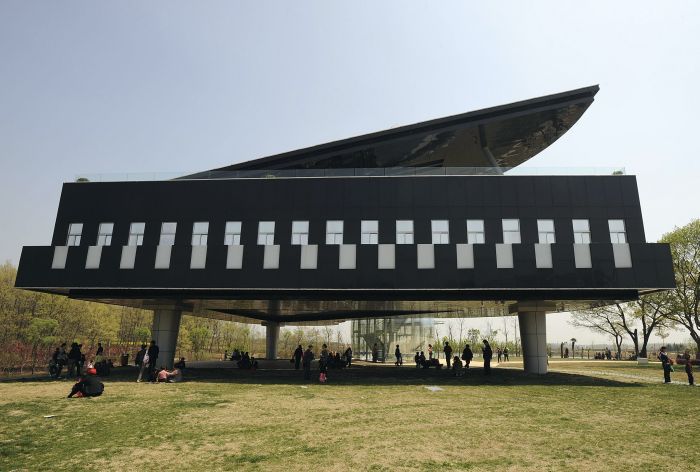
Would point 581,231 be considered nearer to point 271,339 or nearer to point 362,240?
point 362,240

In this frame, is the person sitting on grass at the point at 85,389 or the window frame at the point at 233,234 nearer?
the person sitting on grass at the point at 85,389

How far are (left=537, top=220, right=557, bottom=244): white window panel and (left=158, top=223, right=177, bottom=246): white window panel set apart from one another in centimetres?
2262

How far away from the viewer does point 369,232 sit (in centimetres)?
2639

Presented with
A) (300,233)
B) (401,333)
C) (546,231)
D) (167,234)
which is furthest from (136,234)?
(401,333)

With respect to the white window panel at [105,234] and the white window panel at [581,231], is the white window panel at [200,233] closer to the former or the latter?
the white window panel at [105,234]

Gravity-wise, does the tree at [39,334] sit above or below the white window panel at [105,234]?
below

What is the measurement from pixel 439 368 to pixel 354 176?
15506mm

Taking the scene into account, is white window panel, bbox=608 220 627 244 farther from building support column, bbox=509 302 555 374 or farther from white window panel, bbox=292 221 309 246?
white window panel, bbox=292 221 309 246

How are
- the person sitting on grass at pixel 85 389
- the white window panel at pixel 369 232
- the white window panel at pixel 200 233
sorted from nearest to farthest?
the person sitting on grass at pixel 85 389 → the white window panel at pixel 369 232 → the white window panel at pixel 200 233

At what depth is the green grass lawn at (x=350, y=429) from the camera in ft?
28.8

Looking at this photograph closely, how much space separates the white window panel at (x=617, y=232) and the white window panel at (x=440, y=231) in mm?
9688

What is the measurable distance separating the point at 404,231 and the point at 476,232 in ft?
14.2

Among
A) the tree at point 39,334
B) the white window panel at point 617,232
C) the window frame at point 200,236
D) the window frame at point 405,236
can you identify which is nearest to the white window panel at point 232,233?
the window frame at point 200,236

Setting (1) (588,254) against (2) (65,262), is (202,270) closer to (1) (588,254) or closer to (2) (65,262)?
(2) (65,262)
